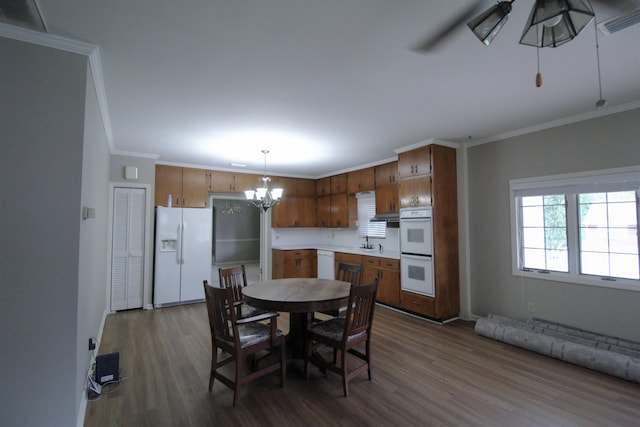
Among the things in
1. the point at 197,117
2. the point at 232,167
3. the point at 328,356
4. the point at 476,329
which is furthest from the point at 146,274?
the point at 476,329

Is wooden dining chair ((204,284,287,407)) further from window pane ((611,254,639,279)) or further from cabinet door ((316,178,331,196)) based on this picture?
cabinet door ((316,178,331,196))

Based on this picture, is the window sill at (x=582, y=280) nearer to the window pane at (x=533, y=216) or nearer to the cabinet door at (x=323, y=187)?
the window pane at (x=533, y=216)

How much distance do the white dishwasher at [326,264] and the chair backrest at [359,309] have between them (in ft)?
10.7

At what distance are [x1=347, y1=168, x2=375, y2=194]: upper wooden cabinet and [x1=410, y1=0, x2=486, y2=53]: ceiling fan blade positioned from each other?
12.1 feet

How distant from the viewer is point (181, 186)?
17.9 ft

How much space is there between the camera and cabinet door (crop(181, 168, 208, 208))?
5500mm

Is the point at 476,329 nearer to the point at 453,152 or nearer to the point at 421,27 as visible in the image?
the point at 453,152

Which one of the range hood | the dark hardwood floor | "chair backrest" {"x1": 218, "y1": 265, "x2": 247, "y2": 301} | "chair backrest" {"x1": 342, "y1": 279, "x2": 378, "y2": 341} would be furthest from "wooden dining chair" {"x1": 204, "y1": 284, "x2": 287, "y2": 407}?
the range hood

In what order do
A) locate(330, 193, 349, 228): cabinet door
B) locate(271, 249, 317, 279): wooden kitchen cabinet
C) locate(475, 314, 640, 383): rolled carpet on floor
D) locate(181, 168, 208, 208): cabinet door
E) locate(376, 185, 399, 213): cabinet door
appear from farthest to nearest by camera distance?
locate(330, 193, 349, 228): cabinet door, locate(271, 249, 317, 279): wooden kitchen cabinet, locate(181, 168, 208, 208): cabinet door, locate(376, 185, 399, 213): cabinet door, locate(475, 314, 640, 383): rolled carpet on floor

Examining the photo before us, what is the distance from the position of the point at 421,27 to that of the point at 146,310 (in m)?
5.32

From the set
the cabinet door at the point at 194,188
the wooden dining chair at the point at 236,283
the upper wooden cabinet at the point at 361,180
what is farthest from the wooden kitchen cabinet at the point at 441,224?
the cabinet door at the point at 194,188

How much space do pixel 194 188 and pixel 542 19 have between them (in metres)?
5.43

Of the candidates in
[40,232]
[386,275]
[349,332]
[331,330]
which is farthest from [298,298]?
[386,275]

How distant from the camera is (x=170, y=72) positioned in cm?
231
